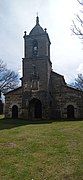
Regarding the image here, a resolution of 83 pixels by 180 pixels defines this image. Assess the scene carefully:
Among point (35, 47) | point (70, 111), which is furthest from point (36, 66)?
point (70, 111)

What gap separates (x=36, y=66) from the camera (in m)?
27.8

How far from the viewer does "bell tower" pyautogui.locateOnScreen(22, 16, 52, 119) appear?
88.6ft

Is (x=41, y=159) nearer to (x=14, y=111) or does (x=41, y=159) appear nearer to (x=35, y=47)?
(x=14, y=111)

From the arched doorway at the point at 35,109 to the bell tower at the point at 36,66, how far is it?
2.56 feet

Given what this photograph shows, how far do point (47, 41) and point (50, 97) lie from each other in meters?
7.29

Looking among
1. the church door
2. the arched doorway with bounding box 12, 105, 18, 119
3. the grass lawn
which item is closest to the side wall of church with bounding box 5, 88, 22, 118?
the arched doorway with bounding box 12, 105, 18, 119

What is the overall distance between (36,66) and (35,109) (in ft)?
17.3

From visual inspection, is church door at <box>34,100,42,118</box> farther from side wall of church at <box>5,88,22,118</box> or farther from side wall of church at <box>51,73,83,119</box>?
side wall of church at <box>5,88,22,118</box>

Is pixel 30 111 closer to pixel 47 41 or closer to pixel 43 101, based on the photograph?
pixel 43 101

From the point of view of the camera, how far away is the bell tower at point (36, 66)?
27.0 meters

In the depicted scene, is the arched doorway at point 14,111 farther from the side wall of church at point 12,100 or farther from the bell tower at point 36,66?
the bell tower at point 36,66

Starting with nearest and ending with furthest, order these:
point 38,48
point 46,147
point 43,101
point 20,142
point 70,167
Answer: point 70,167
point 46,147
point 20,142
point 43,101
point 38,48

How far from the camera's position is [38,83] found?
89.0 ft

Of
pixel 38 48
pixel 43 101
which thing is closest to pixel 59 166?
pixel 43 101
